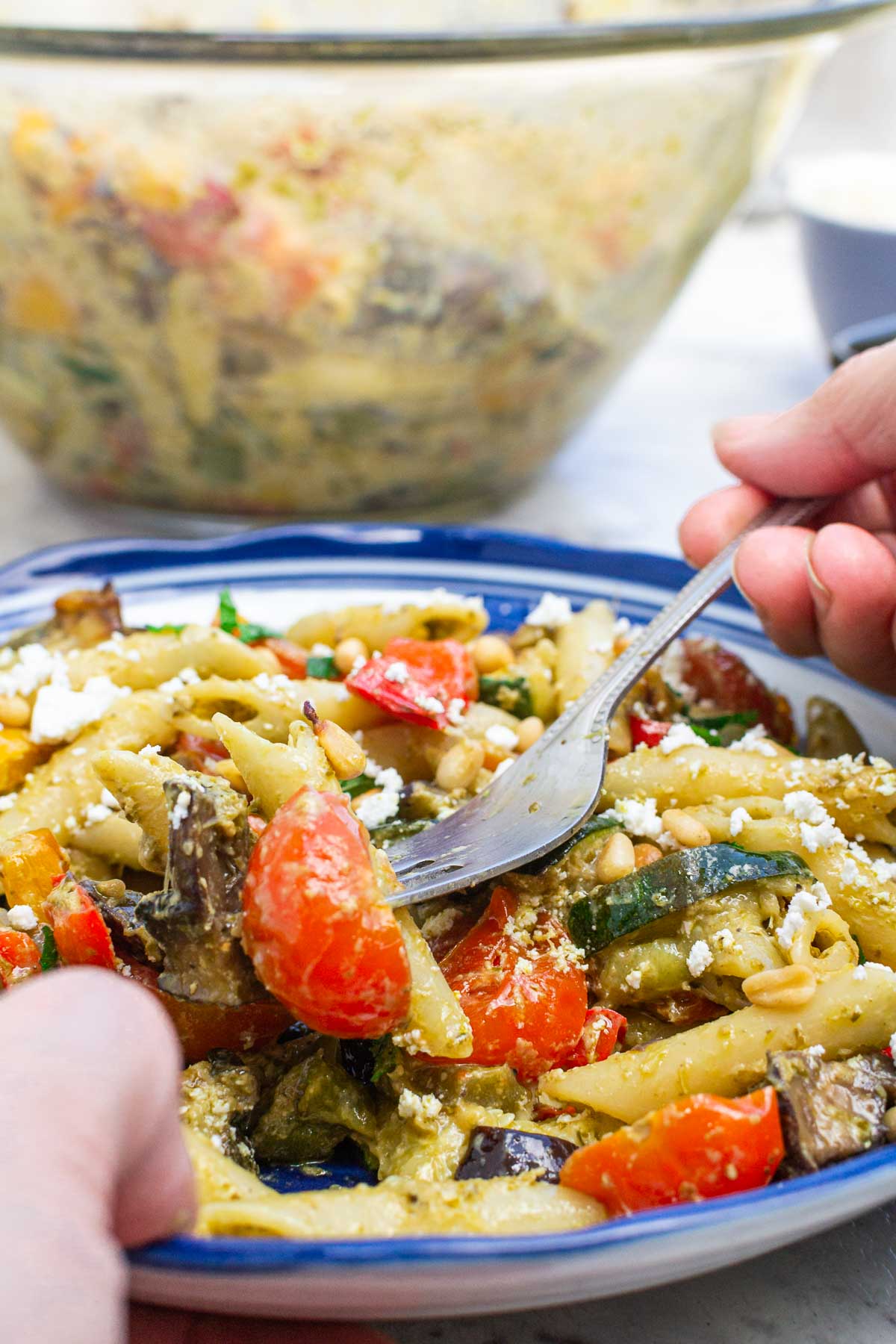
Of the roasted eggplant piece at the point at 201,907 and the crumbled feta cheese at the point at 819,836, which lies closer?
the roasted eggplant piece at the point at 201,907

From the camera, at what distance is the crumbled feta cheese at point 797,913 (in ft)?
4.59

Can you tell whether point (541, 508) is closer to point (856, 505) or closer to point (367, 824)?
point (856, 505)

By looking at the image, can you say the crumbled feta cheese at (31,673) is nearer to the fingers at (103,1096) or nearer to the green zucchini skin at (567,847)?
the green zucchini skin at (567,847)

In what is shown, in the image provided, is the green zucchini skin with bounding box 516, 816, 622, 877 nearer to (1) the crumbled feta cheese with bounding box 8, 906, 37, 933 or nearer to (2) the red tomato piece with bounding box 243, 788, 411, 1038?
(2) the red tomato piece with bounding box 243, 788, 411, 1038

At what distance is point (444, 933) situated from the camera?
1.49m

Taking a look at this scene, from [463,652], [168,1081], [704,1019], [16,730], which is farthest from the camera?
[463,652]

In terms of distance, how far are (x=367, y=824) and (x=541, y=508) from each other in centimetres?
191

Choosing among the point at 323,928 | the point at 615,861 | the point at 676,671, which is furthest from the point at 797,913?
the point at 676,671

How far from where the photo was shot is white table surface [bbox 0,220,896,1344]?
127cm

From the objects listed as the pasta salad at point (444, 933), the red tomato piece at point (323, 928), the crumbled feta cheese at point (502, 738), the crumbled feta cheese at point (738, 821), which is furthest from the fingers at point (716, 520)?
the red tomato piece at point (323, 928)

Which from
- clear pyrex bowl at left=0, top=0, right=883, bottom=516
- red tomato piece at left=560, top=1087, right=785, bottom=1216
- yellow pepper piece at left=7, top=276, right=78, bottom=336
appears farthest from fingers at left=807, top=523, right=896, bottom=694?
yellow pepper piece at left=7, top=276, right=78, bottom=336

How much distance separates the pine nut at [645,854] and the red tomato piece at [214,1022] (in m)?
0.45

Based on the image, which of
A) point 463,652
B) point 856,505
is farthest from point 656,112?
point 463,652

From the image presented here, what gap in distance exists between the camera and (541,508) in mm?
3340
